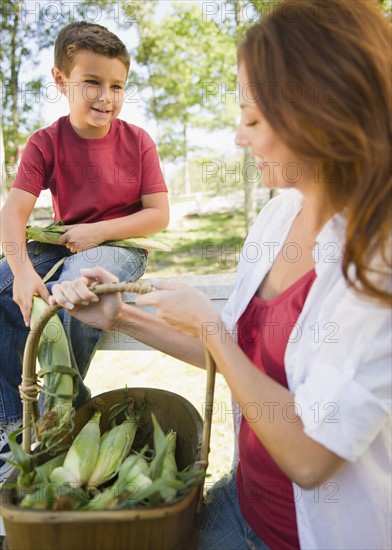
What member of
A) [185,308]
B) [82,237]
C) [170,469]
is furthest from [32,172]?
[170,469]

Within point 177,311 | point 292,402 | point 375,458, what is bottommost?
point 375,458

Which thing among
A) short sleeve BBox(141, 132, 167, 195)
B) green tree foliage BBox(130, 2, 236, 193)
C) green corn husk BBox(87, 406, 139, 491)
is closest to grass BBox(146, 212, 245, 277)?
green tree foliage BBox(130, 2, 236, 193)

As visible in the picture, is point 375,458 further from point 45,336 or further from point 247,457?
point 45,336

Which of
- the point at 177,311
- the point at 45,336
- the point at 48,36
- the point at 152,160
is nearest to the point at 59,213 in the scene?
the point at 152,160

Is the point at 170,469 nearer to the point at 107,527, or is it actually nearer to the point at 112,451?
the point at 112,451

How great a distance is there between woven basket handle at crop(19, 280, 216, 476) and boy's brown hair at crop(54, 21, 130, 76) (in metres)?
1.06

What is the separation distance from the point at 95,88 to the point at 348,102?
1.22 metres

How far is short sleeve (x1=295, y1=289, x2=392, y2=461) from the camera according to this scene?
101 cm

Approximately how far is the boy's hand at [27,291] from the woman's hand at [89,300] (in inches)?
13.3

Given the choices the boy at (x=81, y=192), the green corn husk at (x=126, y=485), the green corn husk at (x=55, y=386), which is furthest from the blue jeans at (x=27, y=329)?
the green corn husk at (x=126, y=485)

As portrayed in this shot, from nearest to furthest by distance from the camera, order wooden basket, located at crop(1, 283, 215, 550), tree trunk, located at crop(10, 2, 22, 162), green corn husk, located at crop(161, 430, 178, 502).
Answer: wooden basket, located at crop(1, 283, 215, 550)
green corn husk, located at crop(161, 430, 178, 502)
tree trunk, located at crop(10, 2, 22, 162)

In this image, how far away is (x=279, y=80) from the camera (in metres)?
1.07

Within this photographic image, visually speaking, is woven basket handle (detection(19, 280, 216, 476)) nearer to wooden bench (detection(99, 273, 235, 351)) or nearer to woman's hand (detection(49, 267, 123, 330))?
woman's hand (detection(49, 267, 123, 330))

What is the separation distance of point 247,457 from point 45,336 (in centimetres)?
65
